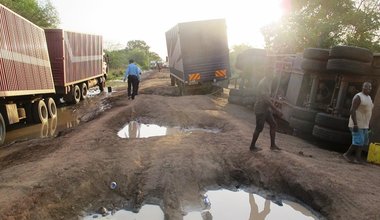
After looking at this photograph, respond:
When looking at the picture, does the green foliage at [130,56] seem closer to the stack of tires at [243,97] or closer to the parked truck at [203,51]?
the parked truck at [203,51]

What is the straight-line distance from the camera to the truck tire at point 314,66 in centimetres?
846

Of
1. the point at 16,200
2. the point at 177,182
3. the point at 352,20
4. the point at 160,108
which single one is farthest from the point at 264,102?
the point at 352,20

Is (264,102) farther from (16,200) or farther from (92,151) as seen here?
(16,200)

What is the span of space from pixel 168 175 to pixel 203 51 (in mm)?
11666

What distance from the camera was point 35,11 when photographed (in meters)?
38.0

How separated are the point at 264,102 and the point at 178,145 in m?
2.04

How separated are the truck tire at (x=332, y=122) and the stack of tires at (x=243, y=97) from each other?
639 centimetres

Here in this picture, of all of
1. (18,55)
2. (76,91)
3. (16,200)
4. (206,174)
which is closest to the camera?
(16,200)

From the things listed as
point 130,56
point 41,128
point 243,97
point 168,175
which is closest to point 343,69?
point 168,175

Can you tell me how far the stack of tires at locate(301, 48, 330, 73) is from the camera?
8.45 metres

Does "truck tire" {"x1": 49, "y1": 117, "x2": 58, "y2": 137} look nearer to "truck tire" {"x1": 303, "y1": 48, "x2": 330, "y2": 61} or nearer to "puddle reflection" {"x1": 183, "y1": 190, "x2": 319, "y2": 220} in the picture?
"puddle reflection" {"x1": 183, "y1": 190, "x2": 319, "y2": 220}

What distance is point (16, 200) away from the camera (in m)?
4.61

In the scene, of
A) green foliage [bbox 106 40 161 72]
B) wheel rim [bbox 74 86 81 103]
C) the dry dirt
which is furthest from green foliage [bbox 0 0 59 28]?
the dry dirt

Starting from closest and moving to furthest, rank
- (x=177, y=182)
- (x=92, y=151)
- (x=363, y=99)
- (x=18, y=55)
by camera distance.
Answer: (x=177, y=182) < (x=363, y=99) < (x=92, y=151) < (x=18, y=55)
